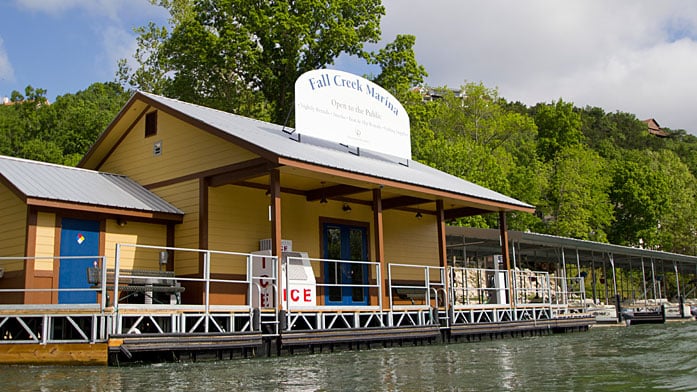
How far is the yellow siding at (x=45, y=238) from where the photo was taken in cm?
1362

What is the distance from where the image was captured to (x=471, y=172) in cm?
3794

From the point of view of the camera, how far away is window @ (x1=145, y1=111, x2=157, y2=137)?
17031 mm

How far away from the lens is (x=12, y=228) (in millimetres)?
14602

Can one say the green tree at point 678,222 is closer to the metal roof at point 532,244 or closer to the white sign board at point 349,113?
the metal roof at point 532,244

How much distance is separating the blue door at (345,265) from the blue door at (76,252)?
5977 mm

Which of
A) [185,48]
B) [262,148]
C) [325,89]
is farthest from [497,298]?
[185,48]

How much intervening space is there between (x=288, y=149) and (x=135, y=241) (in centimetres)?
404

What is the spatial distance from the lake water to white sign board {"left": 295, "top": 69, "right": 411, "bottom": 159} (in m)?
5.82

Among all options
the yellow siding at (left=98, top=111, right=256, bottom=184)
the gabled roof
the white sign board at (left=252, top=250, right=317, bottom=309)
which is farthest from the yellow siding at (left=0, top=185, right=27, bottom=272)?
the white sign board at (left=252, top=250, right=317, bottom=309)

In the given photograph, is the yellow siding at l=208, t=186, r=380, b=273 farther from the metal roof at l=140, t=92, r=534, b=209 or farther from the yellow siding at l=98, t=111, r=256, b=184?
the metal roof at l=140, t=92, r=534, b=209

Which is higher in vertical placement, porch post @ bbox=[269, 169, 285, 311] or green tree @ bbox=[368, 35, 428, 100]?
green tree @ bbox=[368, 35, 428, 100]

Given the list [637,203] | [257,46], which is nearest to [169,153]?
[257,46]

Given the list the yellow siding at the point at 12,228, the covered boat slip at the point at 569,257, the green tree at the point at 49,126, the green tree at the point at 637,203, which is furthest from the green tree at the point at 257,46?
the green tree at the point at 637,203

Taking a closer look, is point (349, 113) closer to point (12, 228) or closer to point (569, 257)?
point (12, 228)
